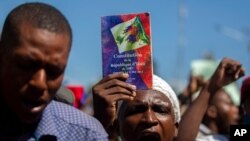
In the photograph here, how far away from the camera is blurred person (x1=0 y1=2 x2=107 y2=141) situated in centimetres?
243

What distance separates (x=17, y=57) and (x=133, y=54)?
111 centimetres

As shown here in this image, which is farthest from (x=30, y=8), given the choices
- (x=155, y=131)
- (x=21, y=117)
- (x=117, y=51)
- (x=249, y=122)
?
(x=249, y=122)

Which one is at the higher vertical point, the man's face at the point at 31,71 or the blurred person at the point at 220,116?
the man's face at the point at 31,71

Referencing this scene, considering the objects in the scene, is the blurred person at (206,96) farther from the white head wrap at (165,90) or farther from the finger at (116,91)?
the finger at (116,91)

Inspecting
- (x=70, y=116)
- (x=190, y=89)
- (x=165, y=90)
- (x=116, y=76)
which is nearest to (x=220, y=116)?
(x=190, y=89)

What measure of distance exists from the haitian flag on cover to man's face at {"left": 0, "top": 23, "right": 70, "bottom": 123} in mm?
910

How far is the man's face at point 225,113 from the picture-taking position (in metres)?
6.99

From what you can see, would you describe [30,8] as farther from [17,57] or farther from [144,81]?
[144,81]

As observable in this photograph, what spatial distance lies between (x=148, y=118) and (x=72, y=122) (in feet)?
3.97

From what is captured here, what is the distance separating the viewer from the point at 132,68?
342cm

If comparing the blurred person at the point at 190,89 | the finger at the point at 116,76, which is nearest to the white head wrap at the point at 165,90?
the finger at the point at 116,76

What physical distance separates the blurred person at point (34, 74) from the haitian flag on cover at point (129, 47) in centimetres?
80

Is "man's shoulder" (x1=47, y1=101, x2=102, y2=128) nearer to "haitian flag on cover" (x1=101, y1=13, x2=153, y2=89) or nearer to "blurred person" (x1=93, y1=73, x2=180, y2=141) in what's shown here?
"haitian flag on cover" (x1=101, y1=13, x2=153, y2=89)

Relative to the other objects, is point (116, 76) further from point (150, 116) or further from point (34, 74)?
point (34, 74)
